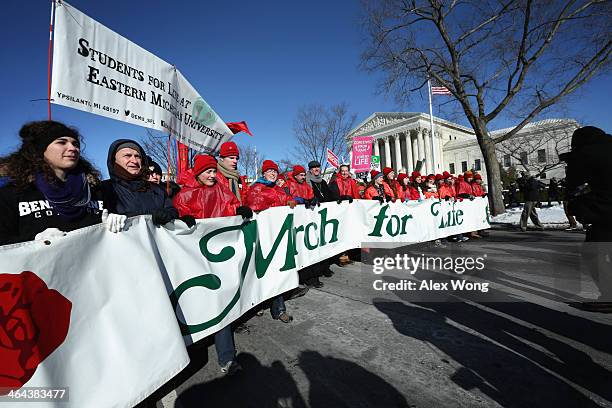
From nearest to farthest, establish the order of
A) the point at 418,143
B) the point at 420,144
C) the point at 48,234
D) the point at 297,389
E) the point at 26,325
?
1. the point at 26,325
2. the point at 48,234
3. the point at 297,389
4. the point at 420,144
5. the point at 418,143

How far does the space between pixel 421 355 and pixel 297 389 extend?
1.10 metres

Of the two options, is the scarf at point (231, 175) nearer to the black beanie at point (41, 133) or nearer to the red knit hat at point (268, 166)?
the red knit hat at point (268, 166)

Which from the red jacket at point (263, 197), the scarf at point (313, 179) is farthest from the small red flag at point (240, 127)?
the red jacket at point (263, 197)

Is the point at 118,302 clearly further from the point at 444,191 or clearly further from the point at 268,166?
the point at 444,191

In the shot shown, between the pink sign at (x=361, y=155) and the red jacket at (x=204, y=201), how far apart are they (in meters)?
15.6

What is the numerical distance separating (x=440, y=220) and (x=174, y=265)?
6.67 metres

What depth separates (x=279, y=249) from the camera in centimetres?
370

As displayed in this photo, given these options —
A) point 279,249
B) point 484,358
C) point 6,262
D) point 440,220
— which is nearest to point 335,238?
point 279,249

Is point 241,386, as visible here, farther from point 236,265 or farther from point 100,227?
point 100,227

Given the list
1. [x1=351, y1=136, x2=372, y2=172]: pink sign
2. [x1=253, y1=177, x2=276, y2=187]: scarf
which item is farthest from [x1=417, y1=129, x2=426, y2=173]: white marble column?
[x1=253, y1=177, x2=276, y2=187]: scarf

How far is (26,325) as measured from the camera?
1.55m

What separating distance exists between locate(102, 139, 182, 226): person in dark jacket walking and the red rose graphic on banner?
3.14 ft

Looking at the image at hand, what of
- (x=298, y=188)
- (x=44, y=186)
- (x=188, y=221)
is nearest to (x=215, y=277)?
(x=188, y=221)

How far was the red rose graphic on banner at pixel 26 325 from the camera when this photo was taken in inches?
58.3
